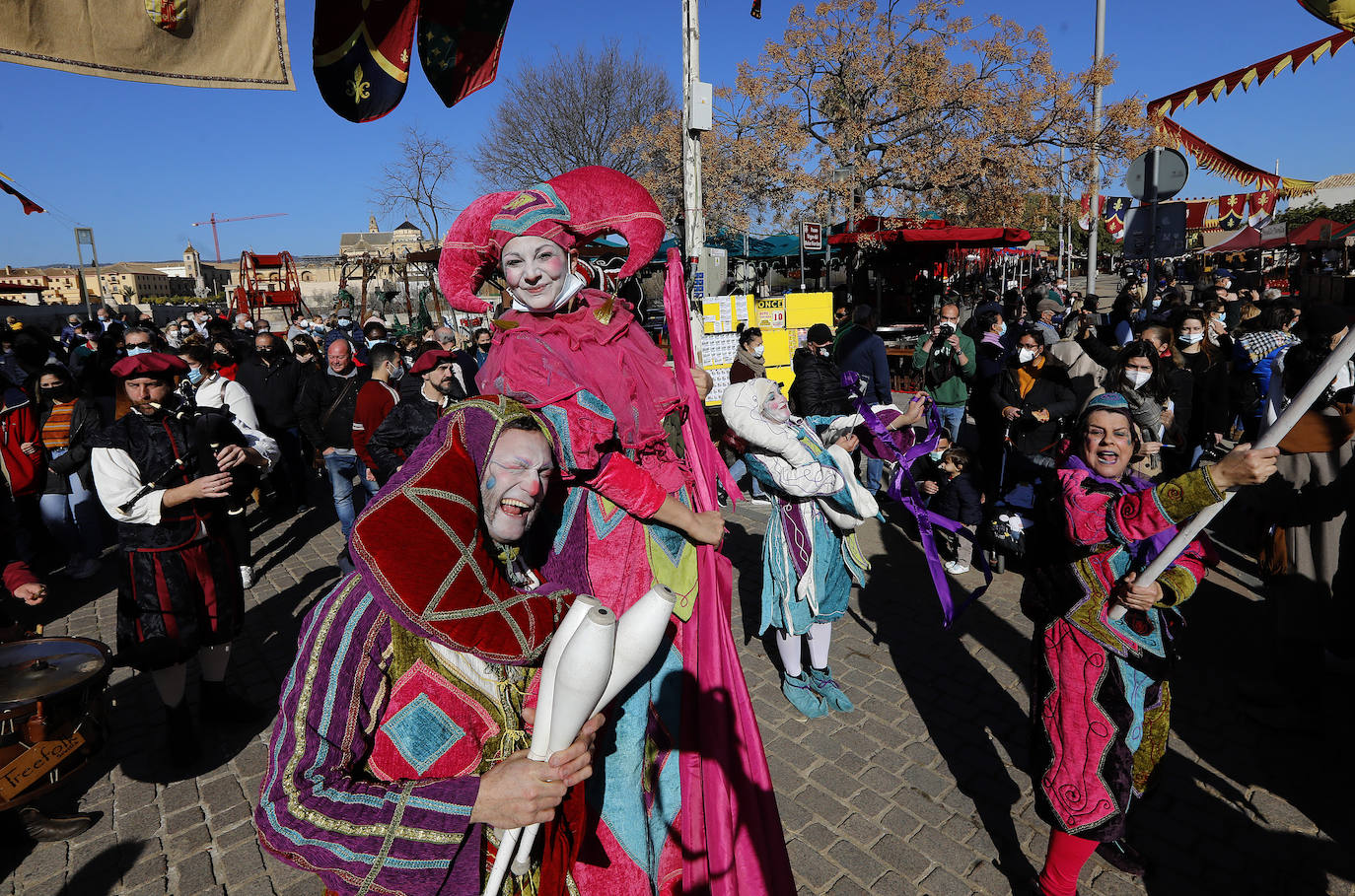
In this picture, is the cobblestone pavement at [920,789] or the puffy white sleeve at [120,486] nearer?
the cobblestone pavement at [920,789]

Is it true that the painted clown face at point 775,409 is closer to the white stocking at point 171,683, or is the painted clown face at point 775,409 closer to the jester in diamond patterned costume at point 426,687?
the jester in diamond patterned costume at point 426,687

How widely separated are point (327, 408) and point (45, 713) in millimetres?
4759

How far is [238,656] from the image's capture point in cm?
541

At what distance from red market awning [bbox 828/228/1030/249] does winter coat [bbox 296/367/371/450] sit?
44.1 ft

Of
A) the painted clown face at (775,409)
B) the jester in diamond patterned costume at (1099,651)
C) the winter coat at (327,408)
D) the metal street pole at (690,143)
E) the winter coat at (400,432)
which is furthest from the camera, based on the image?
the metal street pole at (690,143)

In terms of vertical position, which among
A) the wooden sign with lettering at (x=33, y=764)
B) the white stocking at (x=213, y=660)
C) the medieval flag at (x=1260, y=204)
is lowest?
Answer: the white stocking at (x=213, y=660)

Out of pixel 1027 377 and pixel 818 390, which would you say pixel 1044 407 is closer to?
pixel 1027 377

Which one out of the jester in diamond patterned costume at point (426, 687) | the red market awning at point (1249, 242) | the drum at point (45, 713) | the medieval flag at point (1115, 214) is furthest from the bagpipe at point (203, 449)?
the red market awning at point (1249, 242)

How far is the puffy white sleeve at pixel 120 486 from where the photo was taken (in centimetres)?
371

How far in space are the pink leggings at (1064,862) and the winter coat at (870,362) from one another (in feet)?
19.2

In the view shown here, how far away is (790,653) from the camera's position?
14.6 feet

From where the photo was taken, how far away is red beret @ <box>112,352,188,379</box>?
3.81 meters

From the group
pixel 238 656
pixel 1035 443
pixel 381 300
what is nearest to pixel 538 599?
pixel 238 656

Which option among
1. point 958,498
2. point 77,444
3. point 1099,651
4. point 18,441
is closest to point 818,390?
point 958,498
